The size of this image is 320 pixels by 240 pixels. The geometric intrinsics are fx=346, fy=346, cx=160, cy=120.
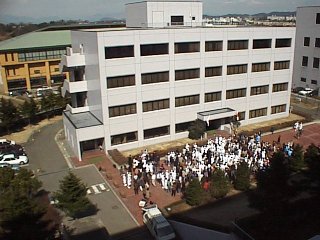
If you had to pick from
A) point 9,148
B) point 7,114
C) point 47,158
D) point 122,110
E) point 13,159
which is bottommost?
point 47,158

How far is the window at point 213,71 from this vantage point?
3788 cm

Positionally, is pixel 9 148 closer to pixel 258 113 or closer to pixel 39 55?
pixel 258 113

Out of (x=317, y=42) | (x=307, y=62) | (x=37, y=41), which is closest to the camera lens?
(x=317, y=42)

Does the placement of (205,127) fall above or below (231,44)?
below

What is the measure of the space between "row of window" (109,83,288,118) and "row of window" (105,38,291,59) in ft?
16.0

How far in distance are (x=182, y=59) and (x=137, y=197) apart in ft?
53.3

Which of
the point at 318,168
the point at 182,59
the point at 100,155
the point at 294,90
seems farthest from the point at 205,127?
the point at 294,90

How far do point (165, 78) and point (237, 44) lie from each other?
9.68 metres

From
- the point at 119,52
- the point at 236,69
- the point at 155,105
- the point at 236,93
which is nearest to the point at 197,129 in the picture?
the point at 155,105

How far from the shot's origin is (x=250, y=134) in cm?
3838

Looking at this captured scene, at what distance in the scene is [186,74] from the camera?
36.7m

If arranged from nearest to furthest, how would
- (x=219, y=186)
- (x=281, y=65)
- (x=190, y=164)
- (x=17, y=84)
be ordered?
(x=219, y=186) < (x=190, y=164) < (x=281, y=65) < (x=17, y=84)

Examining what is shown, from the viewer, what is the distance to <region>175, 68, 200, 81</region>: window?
36188 millimetres

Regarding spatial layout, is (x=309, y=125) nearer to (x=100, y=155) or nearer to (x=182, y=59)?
(x=182, y=59)
